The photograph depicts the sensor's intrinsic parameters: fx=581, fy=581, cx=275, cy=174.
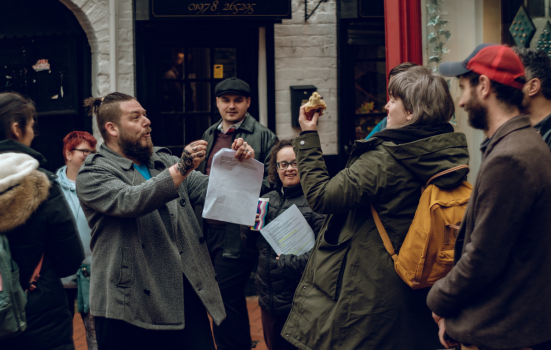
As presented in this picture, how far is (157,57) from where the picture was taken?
250 inches

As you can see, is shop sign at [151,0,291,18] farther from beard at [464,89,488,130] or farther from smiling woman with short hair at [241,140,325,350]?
beard at [464,89,488,130]

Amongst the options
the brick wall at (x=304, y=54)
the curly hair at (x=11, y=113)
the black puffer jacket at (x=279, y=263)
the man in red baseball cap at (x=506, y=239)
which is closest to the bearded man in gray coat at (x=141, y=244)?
the curly hair at (x=11, y=113)

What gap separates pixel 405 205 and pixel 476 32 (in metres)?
1.93

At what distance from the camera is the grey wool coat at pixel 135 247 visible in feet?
9.09

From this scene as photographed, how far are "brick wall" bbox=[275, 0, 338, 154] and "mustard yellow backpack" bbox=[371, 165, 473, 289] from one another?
3993mm

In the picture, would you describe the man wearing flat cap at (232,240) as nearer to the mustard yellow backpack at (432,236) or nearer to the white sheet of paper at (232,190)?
the white sheet of paper at (232,190)

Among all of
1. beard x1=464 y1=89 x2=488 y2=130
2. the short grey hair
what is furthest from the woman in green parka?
beard x1=464 y1=89 x2=488 y2=130

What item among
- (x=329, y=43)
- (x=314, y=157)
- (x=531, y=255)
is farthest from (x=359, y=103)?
(x=531, y=255)

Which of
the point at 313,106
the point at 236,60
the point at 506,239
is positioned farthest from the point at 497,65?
the point at 236,60

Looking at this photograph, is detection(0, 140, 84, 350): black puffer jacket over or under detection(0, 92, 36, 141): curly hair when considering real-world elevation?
under

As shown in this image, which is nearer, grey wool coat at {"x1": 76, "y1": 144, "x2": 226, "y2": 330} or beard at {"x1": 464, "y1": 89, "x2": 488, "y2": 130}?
beard at {"x1": 464, "y1": 89, "x2": 488, "y2": 130}

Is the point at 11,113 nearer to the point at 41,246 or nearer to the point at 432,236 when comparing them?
the point at 41,246

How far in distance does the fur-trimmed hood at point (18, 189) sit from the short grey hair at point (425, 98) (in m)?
1.77

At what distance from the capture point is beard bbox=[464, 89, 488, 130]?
205 cm
